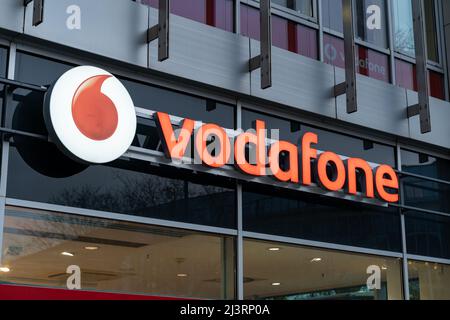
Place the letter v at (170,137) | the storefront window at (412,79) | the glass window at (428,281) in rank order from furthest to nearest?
the storefront window at (412,79)
the glass window at (428,281)
the letter v at (170,137)

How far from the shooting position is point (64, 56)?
933cm

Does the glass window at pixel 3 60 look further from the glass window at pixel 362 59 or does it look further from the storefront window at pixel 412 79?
the storefront window at pixel 412 79

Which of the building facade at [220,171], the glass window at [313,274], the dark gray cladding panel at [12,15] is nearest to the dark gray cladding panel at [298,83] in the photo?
the building facade at [220,171]

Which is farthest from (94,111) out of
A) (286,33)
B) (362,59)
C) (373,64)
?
(373,64)

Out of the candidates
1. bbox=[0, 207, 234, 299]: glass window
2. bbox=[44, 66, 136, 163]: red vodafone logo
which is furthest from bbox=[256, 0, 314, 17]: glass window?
bbox=[0, 207, 234, 299]: glass window

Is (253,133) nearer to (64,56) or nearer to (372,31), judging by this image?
(64,56)

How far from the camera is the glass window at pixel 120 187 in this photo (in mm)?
8719

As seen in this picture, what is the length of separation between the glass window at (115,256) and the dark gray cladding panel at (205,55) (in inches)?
77.6

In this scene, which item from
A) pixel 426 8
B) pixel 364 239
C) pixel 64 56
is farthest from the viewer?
pixel 426 8

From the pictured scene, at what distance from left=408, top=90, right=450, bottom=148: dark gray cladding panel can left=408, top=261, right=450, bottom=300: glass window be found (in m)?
1.92

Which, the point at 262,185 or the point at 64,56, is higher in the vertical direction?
the point at 64,56

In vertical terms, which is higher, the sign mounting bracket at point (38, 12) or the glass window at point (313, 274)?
the sign mounting bracket at point (38, 12)
